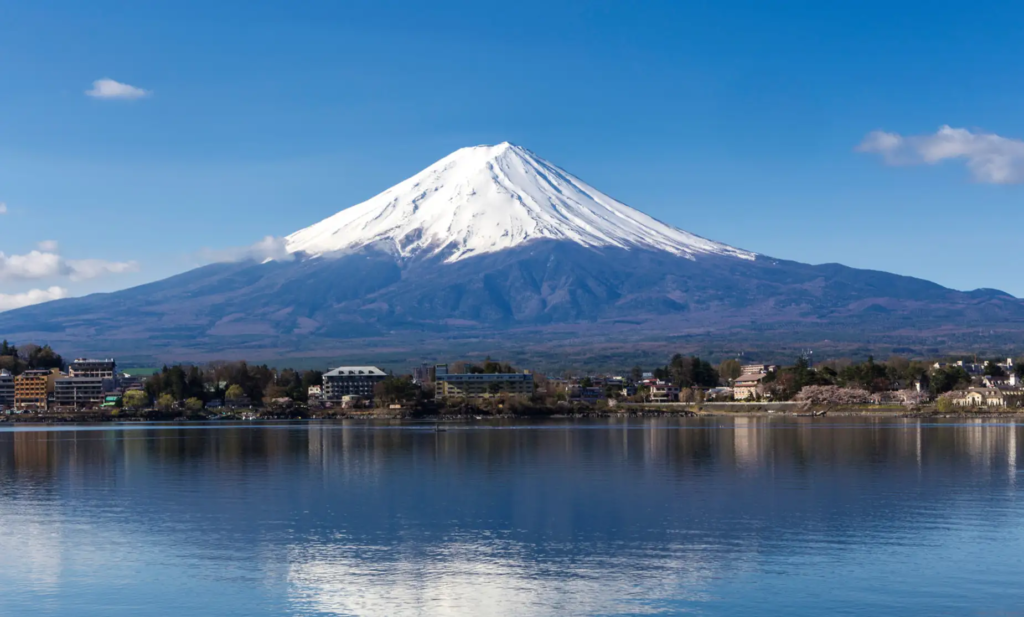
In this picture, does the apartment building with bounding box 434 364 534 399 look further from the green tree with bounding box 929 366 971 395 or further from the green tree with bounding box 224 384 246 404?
the green tree with bounding box 929 366 971 395

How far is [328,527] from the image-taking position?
2170cm

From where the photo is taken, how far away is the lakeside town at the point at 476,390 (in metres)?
86.6

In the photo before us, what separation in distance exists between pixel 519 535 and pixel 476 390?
7949cm

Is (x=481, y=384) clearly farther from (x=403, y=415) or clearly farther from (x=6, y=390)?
(x=6, y=390)

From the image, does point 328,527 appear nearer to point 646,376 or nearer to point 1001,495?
point 1001,495

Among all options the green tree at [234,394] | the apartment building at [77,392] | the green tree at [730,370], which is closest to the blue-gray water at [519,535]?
the green tree at [234,394]

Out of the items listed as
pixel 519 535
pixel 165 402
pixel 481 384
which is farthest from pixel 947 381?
pixel 519 535

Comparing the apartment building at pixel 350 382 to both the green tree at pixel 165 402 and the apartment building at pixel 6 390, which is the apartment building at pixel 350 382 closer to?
the green tree at pixel 165 402

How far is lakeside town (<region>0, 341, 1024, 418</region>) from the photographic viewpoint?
86.6 metres

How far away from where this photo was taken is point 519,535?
20547 millimetres

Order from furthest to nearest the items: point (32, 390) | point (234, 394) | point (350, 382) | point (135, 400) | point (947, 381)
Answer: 1. point (350, 382)
2. point (32, 390)
3. point (234, 394)
4. point (135, 400)
5. point (947, 381)

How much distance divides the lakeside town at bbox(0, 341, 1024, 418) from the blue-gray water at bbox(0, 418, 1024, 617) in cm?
4948

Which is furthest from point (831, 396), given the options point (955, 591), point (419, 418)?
point (955, 591)

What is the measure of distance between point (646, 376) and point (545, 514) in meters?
107
